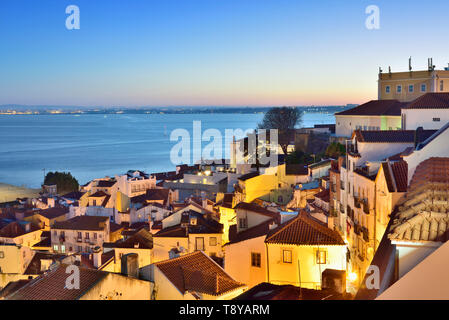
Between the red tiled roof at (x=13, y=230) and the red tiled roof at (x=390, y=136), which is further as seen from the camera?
the red tiled roof at (x=13, y=230)

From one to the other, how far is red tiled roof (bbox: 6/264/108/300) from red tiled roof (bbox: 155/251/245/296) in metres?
1.23

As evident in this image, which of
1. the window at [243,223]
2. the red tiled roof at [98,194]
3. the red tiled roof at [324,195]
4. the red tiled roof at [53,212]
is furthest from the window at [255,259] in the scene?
the red tiled roof at [98,194]

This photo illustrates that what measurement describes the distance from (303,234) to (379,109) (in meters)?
19.9

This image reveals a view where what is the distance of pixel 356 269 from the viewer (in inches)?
472

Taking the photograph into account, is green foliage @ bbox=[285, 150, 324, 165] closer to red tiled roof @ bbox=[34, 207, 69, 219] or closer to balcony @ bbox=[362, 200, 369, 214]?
red tiled roof @ bbox=[34, 207, 69, 219]

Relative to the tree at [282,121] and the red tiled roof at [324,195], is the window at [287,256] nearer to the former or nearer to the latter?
the red tiled roof at [324,195]

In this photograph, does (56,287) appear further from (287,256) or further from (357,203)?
(357,203)

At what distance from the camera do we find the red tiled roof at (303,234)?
9516mm

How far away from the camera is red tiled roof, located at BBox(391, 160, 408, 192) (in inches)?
359

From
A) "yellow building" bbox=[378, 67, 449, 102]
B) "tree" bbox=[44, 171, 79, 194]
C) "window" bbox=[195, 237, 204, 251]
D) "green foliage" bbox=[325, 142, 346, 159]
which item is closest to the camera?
"window" bbox=[195, 237, 204, 251]

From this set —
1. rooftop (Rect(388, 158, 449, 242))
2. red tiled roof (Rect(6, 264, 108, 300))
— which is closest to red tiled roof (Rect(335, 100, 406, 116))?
Answer: red tiled roof (Rect(6, 264, 108, 300))

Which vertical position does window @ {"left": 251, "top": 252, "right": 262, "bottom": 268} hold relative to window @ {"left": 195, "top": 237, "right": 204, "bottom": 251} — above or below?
above

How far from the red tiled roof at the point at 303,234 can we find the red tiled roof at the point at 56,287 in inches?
145

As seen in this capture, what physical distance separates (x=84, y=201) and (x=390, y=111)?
17151 millimetres
